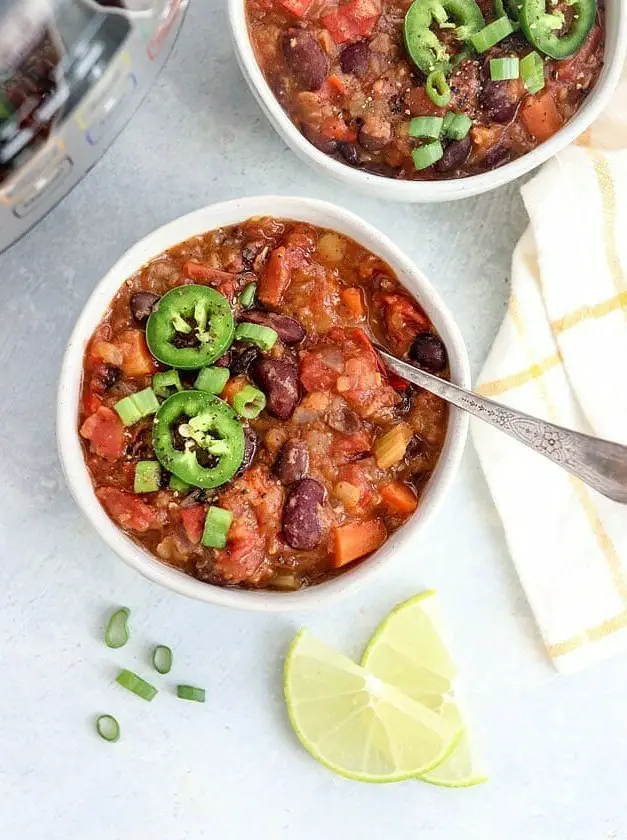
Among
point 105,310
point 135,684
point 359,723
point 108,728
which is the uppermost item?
point 105,310

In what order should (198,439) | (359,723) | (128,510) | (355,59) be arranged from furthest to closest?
1. (359,723)
2. (355,59)
3. (128,510)
4. (198,439)

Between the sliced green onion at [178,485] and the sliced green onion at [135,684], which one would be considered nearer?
the sliced green onion at [178,485]

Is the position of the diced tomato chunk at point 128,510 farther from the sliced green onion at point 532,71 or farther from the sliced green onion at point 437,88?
the sliced green onion at point 532,71

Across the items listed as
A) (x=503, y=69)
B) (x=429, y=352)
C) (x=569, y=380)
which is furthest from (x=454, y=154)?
(x=569, y=380)

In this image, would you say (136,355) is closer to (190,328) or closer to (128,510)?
(190,328)

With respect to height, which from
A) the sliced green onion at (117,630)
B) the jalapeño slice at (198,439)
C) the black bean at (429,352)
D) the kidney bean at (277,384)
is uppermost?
the black bean at (429,352)

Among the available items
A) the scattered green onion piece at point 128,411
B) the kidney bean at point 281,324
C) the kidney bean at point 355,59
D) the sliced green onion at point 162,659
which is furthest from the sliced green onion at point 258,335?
the sliced green onion at point 162,659
